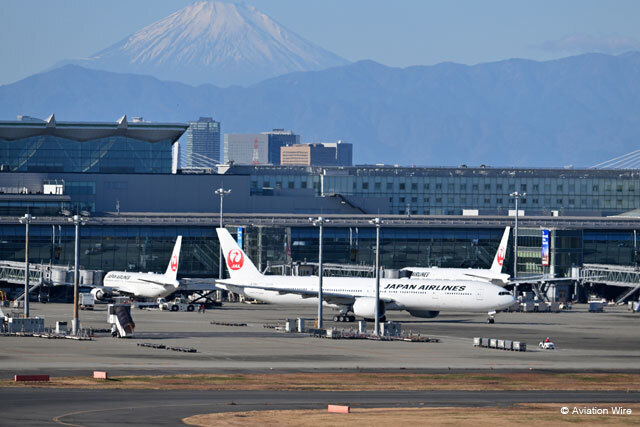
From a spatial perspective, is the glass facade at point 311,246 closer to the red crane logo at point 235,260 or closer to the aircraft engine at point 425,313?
the red crane logo at point 235,260

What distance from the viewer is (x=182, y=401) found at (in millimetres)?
54906

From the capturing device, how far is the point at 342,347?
290ft

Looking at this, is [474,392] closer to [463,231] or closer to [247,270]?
[247,270]

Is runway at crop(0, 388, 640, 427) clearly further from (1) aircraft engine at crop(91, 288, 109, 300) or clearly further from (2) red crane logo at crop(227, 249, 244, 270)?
(1) aircraft engine at crop(91, 288, 109, 300)

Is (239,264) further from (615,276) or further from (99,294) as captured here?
(615,276)

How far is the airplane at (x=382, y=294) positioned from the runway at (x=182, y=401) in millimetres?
50370

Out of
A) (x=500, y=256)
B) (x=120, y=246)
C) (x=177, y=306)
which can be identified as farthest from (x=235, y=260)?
(x=120, y=246)

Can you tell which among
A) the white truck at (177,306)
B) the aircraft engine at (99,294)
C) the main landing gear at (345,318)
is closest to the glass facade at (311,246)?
the aircraft engine at (99,294)

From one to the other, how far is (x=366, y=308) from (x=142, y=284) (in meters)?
43.3

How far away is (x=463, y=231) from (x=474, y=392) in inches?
4930

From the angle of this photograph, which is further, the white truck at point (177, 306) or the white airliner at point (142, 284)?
the white airliner at point (142, 284)

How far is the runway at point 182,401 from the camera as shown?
1914 inches

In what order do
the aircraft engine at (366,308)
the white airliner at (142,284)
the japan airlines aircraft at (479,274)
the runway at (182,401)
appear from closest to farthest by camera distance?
the runway at (182,401) → the aircraft engine at (366,308) → the white airliner at (142,284) → the japan airlines aircraft at (479,274)

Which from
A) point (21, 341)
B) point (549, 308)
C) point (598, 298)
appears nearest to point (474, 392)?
point (21, 341)
